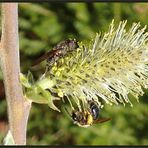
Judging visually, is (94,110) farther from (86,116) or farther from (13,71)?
(13,71)

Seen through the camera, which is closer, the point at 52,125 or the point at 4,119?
the point at 52,125

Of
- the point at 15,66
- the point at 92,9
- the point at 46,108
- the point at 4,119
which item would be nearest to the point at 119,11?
the point at 92,9

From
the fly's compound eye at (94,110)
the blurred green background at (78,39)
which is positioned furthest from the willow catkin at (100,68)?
the blurred green background at (78,39)

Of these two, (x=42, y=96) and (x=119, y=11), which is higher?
(x=119, y=11)

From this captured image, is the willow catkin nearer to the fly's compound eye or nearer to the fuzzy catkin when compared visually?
the fuzzy catkin

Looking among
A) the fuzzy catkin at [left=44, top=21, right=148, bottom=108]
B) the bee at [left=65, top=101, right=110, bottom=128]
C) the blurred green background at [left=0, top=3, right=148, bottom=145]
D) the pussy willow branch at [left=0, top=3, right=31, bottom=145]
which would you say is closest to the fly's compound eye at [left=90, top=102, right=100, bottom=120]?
the bee at [left=65, top=101, right=110, bottom=128]

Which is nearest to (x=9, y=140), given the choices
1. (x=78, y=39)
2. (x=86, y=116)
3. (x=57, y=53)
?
(x=57, y=53)

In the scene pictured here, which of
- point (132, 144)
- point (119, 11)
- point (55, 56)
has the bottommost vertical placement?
point (132, 144)

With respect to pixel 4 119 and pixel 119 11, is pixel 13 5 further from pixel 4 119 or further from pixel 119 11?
pixel 4 119
